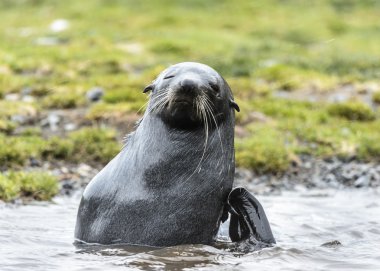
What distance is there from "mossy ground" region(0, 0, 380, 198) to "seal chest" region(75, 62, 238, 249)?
2.50m

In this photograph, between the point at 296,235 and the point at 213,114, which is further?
the point at 296,235

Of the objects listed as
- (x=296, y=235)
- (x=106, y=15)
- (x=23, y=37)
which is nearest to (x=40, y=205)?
(x=296, y=235)

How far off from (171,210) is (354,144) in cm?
671

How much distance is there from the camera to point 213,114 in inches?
275

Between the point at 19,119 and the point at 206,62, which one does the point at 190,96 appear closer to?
the point at 19,119

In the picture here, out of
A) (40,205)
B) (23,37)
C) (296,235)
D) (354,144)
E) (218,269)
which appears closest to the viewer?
(218,269)

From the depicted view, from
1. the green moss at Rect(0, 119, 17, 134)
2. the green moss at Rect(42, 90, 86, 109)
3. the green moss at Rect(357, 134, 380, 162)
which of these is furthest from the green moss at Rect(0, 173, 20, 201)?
the green moss at Rect(357, 134, 380, 162)

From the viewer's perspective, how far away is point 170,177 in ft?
22.7

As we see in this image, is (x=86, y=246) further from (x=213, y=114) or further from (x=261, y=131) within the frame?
(x=261, y=131)

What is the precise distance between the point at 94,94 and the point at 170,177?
8.28 m

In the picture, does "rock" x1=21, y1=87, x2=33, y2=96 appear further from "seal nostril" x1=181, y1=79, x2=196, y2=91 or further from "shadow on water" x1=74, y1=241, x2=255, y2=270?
"seal nostril" x1=181, y1=79, x2=196, y2=91

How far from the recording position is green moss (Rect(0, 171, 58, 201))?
912 cm

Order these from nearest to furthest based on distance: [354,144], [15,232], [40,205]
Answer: [15,232], [40,205], [354,144]

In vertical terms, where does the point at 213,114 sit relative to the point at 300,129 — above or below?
below
